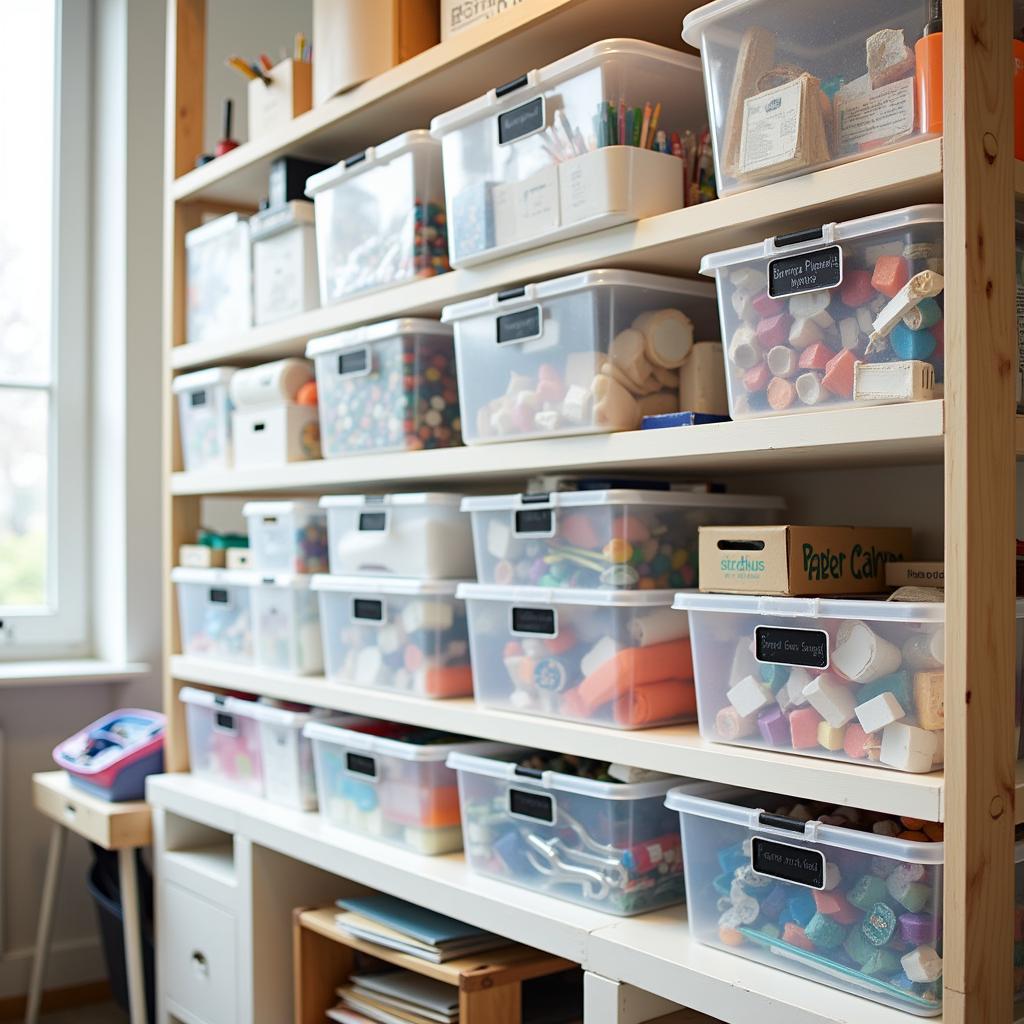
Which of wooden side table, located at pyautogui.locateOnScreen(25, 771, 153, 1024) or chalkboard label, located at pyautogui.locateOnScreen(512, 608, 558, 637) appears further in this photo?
wooden side table, located at pyautogui.locateOnScreen(25, 771, 153, 1024)

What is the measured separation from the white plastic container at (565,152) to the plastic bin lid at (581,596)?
441 millimetres

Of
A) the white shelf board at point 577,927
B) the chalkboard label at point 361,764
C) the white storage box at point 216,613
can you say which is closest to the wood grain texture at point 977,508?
the white shelf board at point 577,927

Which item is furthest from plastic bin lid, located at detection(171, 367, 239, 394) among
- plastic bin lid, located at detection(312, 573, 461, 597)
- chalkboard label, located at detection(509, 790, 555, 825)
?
chalkboard label, located at detection(509, 790, 555, 825)

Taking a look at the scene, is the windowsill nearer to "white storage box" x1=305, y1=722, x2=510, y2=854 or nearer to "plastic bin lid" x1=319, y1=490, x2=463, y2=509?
"white storage box" x1=305, y1=722, x2=510, y2=854

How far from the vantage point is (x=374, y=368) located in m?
1.88

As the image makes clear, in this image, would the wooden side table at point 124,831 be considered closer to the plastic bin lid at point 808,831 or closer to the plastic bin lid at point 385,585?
the plastic bin lid at point 385,585

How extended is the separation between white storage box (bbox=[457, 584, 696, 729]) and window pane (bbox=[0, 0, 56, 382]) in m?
1.88

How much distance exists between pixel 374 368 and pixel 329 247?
0.23 meters

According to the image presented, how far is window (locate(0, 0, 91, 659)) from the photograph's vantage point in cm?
301

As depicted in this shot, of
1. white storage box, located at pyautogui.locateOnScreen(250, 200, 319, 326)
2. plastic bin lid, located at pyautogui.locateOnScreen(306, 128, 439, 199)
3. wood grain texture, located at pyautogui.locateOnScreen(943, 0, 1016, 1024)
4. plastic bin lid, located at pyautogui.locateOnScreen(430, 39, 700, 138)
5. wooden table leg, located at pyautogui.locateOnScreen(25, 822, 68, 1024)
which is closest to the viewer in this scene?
wood grain texture, located at pyautogui.locateOnScreen(943, 0, 1016, 1024)

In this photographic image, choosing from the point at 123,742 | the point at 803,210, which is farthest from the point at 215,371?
the point at 803,210

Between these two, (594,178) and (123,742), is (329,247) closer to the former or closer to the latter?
(594,178)

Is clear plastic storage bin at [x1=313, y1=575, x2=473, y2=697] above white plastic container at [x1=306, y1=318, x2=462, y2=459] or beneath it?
beneath

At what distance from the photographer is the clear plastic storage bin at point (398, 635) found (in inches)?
71.5
